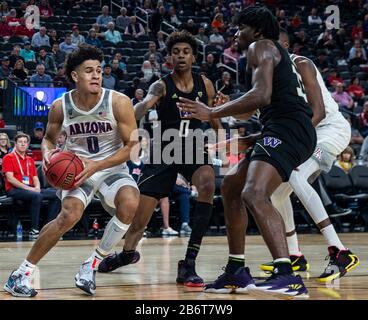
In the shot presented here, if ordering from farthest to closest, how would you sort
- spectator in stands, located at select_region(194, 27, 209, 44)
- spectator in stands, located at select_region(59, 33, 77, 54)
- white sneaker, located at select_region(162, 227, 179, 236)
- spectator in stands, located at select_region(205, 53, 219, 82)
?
1. spectator in stands, located at select_region(194, 27, 209, 44)
2. spectator in stands, located at select_region(205, 53, 219, 82)
3. spectator in stands, located at select_region(59, 33, 77, 54)
4. white sneaker, located at select_region(162, 227, 179, 236)

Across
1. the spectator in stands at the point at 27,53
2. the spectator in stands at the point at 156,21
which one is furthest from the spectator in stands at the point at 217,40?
the spectator in stands at the point at 27,53

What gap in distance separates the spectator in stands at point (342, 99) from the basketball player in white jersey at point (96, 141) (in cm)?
1274

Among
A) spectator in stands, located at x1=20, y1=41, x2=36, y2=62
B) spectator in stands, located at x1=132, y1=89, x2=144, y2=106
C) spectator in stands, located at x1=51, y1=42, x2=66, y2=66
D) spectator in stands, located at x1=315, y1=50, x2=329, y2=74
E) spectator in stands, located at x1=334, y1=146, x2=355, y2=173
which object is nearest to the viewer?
spectator in stands, located at x1=334, y1=146, x2=355, y2=173

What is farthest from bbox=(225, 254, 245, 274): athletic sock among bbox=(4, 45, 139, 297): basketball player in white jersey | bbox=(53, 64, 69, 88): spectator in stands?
bbox=(53, 64, 69, 88): spectator in stands

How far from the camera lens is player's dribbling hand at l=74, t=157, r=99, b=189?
222 inches

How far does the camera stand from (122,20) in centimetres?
2039

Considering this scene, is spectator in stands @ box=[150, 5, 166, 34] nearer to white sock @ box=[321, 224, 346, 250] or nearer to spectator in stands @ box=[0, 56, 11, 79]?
spectator in stands @ box=[0, 56, 11, 79]

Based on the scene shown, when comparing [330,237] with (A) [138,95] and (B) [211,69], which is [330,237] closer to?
(A) [138,95]

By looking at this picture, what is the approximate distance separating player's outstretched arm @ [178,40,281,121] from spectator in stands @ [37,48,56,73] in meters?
11.6

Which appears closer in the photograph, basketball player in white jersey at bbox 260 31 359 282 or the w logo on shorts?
the w logo on shorts

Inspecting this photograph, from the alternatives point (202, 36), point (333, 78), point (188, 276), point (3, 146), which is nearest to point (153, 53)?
point (202, 36)

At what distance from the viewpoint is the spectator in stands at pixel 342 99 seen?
18203mm

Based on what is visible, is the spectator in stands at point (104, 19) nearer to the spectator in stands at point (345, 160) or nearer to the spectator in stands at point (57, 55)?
the spectator in stands at point (57, 55)

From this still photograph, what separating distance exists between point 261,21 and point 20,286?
2.41 meters
